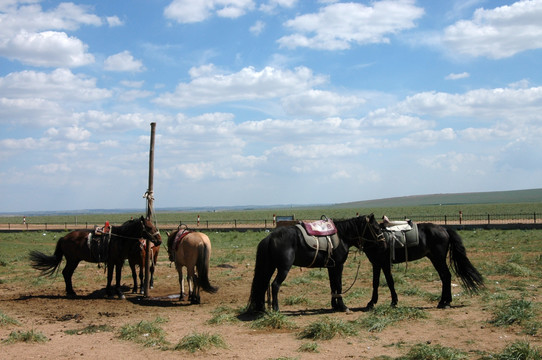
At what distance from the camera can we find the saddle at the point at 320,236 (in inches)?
407

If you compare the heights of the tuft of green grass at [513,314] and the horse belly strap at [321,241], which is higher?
the horse belly strap at [321,241]

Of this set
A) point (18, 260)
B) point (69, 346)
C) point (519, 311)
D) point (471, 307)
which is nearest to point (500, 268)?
point (471, 307)

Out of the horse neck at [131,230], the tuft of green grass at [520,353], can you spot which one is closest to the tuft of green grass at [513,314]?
the tuft of green grass at [520,353]

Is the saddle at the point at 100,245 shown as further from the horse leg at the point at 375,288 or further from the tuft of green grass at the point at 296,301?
the horse leg at the point at 375,288

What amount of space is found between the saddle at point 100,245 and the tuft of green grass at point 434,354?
8521 millimetres

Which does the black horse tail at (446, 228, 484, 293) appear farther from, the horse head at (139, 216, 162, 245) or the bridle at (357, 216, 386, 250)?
the horse head at (139, 216, 162, 245)

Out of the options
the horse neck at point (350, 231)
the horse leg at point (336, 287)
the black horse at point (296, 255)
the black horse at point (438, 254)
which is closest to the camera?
the black horse at point (296, 255)

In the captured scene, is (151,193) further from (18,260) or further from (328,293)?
(18,260)

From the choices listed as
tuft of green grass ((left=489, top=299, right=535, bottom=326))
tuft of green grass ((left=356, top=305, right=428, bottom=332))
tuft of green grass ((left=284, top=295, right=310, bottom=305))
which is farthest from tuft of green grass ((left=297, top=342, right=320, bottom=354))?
tuft of green grass ((left=284, top=295, right=310, bottom=305))

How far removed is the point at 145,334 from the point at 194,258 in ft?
10.4

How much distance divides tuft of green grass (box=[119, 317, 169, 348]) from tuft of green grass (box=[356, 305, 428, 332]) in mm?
3618

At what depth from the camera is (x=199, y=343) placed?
7.77m

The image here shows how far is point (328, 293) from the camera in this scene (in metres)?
12.9

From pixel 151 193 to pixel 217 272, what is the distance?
4.90 meters
